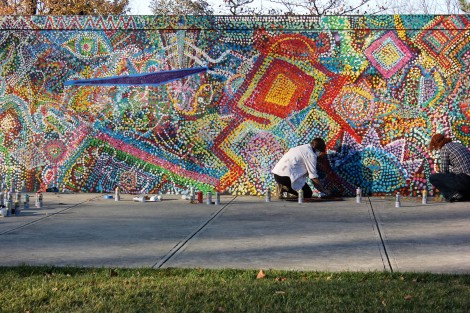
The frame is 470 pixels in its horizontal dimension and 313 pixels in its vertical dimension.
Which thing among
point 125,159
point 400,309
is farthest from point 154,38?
point 400,309

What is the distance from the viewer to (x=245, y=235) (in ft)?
33.6

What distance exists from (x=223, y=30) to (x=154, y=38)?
1426mm

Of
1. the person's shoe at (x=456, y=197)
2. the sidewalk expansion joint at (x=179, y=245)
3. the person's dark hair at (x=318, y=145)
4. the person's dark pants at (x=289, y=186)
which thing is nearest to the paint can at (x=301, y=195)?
the person's dark pants at (x=289, y=186)

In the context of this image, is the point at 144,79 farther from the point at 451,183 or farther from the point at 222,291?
the point at 222,291

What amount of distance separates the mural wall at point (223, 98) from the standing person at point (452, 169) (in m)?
1.03

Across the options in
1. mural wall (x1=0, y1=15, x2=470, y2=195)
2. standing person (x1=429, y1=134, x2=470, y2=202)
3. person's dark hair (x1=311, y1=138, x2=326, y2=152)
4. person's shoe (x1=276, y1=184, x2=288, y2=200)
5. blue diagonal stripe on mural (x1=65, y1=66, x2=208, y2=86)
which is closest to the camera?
standing person (x1=429, y1=134, x2=470, y2=202)

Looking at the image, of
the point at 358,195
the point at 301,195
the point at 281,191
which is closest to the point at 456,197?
the point at 358,195

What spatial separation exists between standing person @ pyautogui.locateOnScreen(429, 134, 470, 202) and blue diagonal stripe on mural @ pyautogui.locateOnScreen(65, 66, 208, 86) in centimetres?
489

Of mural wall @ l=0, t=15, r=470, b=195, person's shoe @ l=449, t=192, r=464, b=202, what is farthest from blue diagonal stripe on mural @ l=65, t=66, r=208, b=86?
person's shoe @ l=449, t=192, r=464, b=202

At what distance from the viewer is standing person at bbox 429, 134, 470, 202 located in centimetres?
1361

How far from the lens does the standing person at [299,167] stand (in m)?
14.0

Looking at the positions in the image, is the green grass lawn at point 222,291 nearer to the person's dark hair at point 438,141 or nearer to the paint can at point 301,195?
the paint can at point 301,195

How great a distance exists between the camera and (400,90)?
15.0 meters

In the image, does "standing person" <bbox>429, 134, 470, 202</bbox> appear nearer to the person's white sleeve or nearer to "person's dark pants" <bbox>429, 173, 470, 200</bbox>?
"person's dark pants" <bbox>429, 173, 470, 200</bbox>
